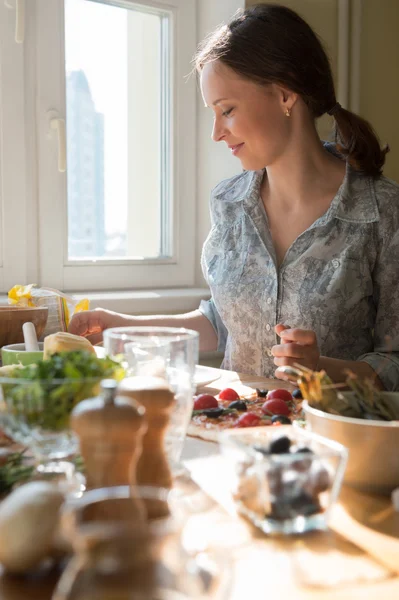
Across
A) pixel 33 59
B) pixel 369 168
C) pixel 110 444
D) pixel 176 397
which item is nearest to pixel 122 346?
pixel 176 397

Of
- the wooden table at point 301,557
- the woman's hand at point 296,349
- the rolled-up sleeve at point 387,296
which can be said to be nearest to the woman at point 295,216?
the rolled-up sleeve at point 387,296

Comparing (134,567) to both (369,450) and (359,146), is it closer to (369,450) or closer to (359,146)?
(369,450)

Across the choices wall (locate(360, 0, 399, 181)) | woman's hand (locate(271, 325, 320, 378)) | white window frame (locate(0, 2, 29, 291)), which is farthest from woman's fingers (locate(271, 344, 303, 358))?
wall (locate(360, 0, 399, 181))

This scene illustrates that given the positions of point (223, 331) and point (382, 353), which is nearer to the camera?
point (382, 353)

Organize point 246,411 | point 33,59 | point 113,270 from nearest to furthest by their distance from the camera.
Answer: point 246,411 → point 33,59 → point 113,270

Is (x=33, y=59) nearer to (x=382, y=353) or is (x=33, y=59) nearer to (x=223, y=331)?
(x=223, y=331)

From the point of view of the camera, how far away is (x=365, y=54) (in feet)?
9.03

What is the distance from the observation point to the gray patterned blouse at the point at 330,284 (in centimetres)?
160

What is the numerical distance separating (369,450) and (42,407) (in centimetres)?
32

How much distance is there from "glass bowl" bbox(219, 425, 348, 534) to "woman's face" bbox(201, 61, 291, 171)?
1132mm

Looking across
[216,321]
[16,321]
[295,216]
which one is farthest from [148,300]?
[16,321]

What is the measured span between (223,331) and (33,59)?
1.05m

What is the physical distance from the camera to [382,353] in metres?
1.55

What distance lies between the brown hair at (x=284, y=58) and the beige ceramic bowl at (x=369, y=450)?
3.45ft
